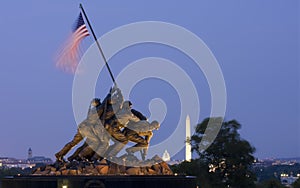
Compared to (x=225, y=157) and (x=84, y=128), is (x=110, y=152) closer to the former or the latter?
(x=84, y=128)

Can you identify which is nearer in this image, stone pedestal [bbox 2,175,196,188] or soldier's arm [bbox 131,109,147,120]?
stone pedestal [bbox 2,175,196,188]

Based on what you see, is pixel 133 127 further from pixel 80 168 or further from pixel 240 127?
pixel 240 127

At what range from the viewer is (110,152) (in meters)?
22.7

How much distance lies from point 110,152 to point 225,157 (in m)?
17.9

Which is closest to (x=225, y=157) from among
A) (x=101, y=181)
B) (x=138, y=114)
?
(x=138, y=114)

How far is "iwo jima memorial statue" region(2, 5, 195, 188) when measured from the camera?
71.9 ft

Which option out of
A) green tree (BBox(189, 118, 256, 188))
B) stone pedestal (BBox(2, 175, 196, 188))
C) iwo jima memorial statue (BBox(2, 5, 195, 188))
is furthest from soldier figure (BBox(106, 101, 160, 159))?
green tree (BBox(189, 118, 256, 188))

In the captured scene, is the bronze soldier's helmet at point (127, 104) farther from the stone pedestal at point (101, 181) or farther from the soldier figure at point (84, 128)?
the stone pedestal at point (101, 181)

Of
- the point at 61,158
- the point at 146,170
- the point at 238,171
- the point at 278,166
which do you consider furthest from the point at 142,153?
the point at 278,166

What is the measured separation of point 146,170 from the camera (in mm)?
22516

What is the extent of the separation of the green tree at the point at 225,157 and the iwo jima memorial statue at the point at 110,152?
16.1m

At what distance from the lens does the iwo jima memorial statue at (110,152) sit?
863 inches

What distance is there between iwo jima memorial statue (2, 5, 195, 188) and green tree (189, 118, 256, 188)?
16085mm

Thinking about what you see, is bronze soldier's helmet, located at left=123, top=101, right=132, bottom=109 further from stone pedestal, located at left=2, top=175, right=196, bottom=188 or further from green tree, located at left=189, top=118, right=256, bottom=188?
green tree, located at left=189, top=118, right=256, bottom=188
